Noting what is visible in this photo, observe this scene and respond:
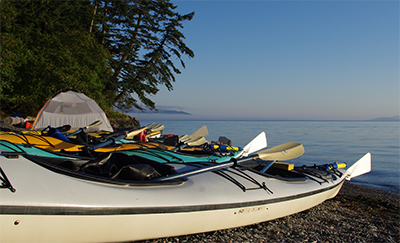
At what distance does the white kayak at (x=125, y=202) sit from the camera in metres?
1.76

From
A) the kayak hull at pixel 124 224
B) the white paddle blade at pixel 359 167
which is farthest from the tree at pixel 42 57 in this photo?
the white paddle blade at pixel 359 167

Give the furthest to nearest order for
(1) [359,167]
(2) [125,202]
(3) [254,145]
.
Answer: (3) [254,145] < (1) [359,167] < (2) [125,202]

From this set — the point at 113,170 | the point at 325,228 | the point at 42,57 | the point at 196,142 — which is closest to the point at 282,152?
the point at 325,228

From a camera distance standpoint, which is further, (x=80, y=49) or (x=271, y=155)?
(x=80, y=49)

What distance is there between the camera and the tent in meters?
11.1

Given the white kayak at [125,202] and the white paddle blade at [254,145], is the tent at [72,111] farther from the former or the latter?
the white kayak at [125,202]

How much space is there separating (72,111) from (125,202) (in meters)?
11.2

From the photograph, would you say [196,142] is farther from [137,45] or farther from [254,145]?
[137,45]

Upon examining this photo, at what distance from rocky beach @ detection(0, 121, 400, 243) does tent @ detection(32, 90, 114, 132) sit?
9.52 metres

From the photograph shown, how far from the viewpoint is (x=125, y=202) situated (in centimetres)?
208

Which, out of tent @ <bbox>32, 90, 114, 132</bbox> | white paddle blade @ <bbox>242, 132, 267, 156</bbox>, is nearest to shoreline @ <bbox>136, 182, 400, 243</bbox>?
white paddle blade @ <bbox>242, 132, 267, 156</bbox>

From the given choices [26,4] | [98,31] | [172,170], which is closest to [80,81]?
[26,4]

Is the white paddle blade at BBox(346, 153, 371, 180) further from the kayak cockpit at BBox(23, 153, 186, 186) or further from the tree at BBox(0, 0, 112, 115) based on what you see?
the tree at BBox(0, 0, 112, 115)

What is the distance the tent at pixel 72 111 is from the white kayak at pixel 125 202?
9147mm
